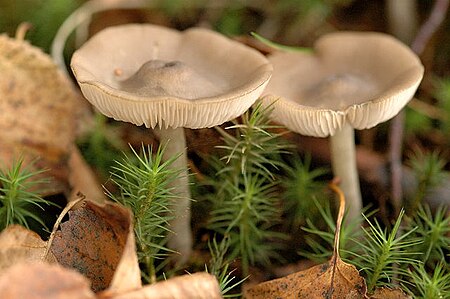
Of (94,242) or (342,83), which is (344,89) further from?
(94,242)

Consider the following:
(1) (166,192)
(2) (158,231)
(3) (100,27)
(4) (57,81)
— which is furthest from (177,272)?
(3) (100,27)

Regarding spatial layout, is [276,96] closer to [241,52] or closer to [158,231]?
[241,52]

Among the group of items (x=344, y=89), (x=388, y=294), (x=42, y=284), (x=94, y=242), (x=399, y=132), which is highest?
(x=42, y=284)

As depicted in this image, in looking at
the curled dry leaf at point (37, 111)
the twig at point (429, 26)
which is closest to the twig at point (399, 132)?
→ the twig at point (429, 26)

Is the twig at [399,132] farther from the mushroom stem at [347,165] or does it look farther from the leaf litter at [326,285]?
the leaf litter at [326,285]

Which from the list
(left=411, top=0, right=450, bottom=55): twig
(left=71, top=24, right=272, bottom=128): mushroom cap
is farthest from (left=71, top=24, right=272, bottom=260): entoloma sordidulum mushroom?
(left=411, top=0, right=450, bottom=55): twig

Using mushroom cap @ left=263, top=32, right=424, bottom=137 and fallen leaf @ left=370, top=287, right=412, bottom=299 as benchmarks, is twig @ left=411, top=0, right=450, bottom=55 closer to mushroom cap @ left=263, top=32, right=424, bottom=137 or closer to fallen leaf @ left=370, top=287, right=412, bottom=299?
mushroom cap @ left=263, top=32, right=424, bottom=137

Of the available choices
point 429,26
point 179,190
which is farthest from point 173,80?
point 429,26
